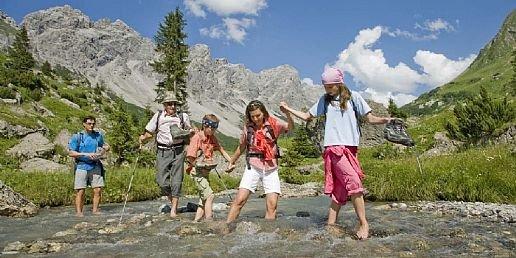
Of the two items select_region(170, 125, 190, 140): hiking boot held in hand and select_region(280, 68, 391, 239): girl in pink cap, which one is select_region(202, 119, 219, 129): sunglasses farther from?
select_region(280, 68, 391, 239): girl in pink cap

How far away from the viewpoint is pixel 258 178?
9164 mm

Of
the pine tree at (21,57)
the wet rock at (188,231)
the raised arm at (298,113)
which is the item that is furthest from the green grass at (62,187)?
the pine tree at (21,57)

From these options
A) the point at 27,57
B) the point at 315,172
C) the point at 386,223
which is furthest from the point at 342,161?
the point at 27,57

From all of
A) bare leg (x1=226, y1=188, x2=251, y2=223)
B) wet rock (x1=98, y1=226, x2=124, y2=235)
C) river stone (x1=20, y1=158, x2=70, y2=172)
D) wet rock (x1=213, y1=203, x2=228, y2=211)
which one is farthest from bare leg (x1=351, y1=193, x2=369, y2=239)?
river stone (x1=20, y1=158, x2=70, y2=172)

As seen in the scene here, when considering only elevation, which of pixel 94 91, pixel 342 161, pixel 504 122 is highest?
pixel 94 91

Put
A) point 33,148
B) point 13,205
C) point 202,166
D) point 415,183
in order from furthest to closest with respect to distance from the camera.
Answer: point 33,148 < point 415,183 < point 13,205 < point 202,166

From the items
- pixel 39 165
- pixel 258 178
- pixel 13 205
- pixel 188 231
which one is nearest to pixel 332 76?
pixel 258 178

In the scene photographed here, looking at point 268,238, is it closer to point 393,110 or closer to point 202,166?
point 202,166

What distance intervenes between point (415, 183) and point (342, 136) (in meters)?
7.36

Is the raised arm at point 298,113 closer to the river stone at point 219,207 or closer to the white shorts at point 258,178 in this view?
the white shorts at point 258,178

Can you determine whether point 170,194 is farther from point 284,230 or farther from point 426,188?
point 426,188

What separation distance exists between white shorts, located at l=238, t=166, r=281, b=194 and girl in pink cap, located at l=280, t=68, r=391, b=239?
130 centimetres

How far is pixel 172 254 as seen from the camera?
6.62m

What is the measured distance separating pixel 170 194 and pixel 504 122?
24.3m
